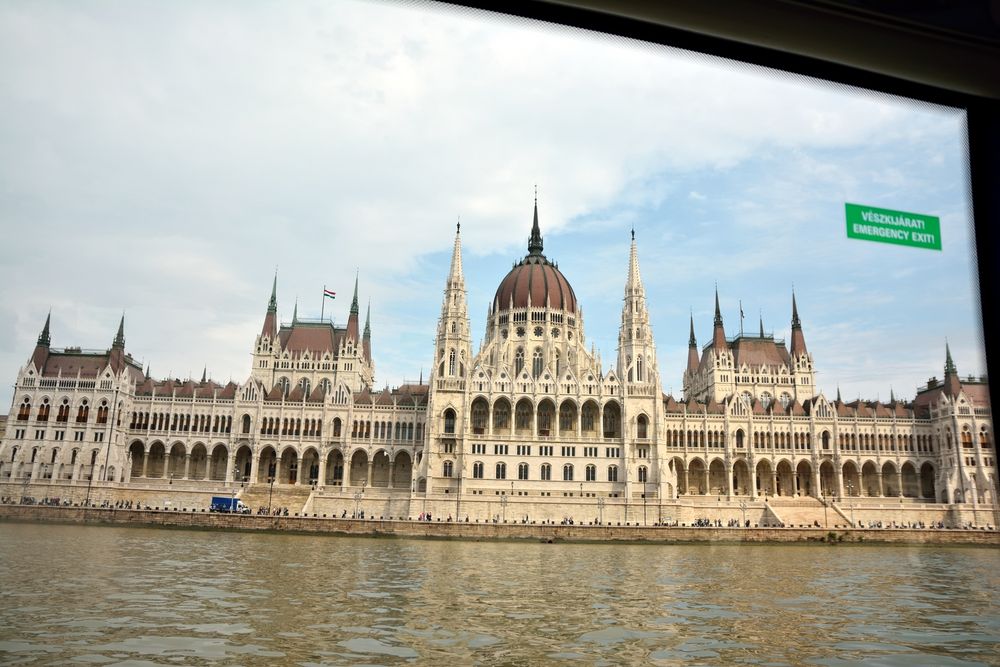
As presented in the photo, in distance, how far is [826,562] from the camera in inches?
1204

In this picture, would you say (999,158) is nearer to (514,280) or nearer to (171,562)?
(171,562)

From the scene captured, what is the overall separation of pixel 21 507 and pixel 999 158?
2039 inches

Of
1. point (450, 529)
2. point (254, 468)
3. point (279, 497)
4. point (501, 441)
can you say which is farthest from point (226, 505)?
point (501, 441)

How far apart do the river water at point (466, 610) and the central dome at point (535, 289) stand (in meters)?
39.8

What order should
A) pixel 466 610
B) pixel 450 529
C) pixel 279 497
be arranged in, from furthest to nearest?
pixel 279 497
pixel 450 529
pixel 466 610

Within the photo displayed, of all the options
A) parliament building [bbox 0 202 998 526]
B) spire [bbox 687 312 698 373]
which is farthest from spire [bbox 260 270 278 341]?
spire [bbox 687 312 698 373]

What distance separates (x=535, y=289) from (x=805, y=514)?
2861 centimetres

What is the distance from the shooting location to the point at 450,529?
44.6 metres

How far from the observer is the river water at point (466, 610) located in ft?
36.5

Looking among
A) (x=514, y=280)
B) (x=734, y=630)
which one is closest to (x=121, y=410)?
(x=514, y=280)

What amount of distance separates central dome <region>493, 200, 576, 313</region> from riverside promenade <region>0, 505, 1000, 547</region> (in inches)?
1036

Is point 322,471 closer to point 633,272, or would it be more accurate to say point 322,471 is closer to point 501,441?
point 501,441

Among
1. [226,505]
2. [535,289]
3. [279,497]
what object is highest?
[535,289]

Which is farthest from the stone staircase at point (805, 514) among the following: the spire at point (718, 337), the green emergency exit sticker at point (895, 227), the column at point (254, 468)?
the green emergency exit sticker at point (895, 227)
